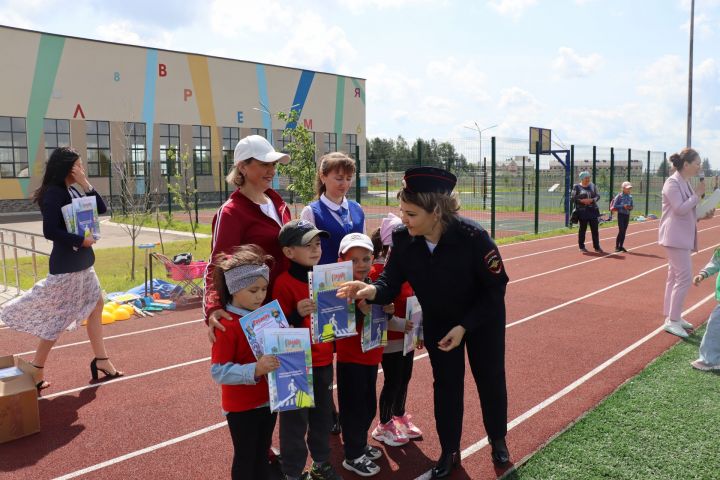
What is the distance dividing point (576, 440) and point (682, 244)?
3555mm

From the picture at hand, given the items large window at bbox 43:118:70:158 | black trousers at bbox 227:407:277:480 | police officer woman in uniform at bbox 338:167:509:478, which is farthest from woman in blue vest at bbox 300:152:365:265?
large window at bbox 43:118:70:158

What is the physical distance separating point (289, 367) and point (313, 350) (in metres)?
0.44

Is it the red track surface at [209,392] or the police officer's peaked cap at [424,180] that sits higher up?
the police officer's peaked cap at [424,180]

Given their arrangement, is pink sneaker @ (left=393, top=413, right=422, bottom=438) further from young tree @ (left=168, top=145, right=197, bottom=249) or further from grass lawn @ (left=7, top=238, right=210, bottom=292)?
young tree @ (left=168, top=145, right=197, bottom=249)

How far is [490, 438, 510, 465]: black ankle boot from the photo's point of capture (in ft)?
12.3

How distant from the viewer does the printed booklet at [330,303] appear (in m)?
3.19

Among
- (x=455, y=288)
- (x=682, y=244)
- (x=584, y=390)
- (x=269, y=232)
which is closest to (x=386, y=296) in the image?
(x=455, y=288)

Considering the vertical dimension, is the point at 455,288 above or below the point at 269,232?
below

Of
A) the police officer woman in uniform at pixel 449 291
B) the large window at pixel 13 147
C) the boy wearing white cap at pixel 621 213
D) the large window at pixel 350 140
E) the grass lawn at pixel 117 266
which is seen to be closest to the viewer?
the police officer woman in uniform at pixel 449 291

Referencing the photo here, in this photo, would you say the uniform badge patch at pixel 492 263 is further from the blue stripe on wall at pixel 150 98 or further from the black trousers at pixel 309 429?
the blue stripe on wall at pixel 150 98

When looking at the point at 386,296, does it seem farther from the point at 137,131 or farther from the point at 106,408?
the point at 137,131

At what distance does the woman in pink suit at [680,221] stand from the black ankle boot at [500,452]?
12.9ft

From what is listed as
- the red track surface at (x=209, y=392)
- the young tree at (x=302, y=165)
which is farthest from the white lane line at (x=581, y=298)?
the young tree at (x=302, y=165)

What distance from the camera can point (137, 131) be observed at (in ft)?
120
